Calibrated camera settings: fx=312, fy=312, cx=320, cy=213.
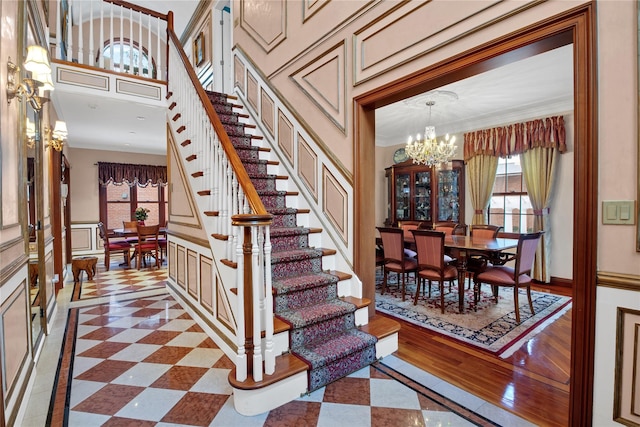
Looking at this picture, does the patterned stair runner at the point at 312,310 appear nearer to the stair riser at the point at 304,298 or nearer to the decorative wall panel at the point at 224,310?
the stair riser at the point at 304,298

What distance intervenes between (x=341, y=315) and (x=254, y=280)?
0.94 m

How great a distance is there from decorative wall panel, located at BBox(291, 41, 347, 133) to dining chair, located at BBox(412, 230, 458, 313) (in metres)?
1.56

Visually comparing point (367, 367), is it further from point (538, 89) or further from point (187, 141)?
point (538, 89)

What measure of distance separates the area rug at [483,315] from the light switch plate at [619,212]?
155 centimetres

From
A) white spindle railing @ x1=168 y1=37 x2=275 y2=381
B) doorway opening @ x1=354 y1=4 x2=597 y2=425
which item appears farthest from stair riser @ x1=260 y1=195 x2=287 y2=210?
doorway opening @ x1=354 y1=4 x2=597 y2=425

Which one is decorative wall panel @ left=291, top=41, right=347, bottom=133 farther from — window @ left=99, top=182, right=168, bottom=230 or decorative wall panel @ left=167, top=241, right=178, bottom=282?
window @ left=99, top=182, right=168, bottom=230

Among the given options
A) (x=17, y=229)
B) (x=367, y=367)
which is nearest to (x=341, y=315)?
(x=367, y=367)

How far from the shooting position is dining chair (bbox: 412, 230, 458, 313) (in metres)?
3.46

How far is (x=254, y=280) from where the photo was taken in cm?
186

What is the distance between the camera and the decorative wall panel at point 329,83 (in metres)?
2.95

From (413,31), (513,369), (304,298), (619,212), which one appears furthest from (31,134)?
(513,369)

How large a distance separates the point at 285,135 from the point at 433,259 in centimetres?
224

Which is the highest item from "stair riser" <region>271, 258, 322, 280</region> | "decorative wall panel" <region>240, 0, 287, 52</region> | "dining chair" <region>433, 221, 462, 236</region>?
"decorative wall panel" <region>240, 0, 287, 52</region>

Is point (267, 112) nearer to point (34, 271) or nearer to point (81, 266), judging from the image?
point (34, 271)
